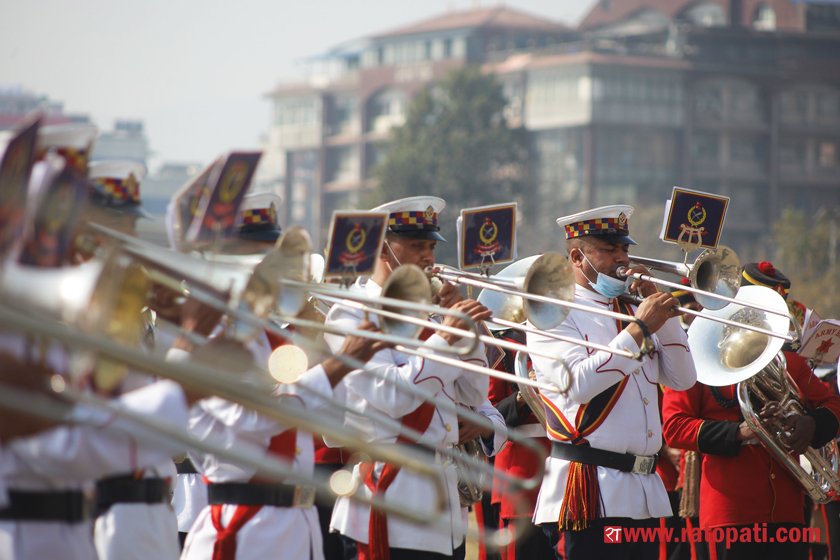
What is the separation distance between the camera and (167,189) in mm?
67688

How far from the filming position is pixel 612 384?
7.18 meters

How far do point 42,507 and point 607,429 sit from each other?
341cm

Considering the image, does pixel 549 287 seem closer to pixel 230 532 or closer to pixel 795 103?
pixel 230 532

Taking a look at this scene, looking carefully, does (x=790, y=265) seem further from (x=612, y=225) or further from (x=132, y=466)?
(x=132, y=466)

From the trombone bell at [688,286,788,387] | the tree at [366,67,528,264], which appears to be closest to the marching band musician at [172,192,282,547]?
the trombone bell at [688,286,788,387]

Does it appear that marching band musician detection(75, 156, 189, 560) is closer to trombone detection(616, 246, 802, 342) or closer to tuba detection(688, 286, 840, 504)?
trombone detection(616, 246, 802, 342)

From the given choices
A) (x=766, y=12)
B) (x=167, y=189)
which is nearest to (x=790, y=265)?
(x=167, y=189)

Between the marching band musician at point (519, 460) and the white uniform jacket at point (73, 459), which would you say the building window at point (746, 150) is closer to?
the marching band musician at point (519, 460)

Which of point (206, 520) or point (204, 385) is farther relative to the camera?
point (206, 520)

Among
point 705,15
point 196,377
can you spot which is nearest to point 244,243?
point 196,377

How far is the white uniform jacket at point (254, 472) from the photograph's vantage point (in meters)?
5.62

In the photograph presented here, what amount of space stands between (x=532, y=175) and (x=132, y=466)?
253 ft

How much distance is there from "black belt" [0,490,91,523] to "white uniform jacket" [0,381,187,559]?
0.02 meters

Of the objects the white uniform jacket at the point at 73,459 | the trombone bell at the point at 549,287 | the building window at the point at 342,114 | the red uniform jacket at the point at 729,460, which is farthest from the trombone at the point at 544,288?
the building window at the point at 342,114
